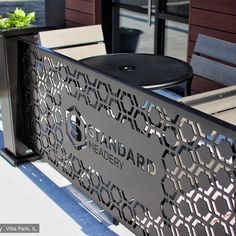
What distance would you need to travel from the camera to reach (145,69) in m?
3.06

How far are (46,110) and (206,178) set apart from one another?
1.32m

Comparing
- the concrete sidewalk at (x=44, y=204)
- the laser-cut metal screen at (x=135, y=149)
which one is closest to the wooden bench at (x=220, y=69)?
the laser-cut metal screen at (x=135, y=149)

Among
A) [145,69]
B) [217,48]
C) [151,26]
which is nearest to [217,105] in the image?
[145,69]

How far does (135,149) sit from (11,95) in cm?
123

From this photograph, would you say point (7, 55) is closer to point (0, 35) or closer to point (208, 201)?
point (0, 35)

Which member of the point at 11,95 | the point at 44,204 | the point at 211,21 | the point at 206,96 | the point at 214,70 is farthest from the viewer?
the point at 211,21

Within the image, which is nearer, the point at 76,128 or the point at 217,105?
the point at 217,105

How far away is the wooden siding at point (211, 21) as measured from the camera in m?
3.66

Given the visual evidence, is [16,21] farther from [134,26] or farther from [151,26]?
[134,26]

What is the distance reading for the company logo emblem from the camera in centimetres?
247

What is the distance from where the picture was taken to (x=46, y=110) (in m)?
2.84

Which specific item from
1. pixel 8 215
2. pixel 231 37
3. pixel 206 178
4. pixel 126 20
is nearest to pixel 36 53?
pixel 8 215

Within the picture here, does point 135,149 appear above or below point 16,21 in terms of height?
below

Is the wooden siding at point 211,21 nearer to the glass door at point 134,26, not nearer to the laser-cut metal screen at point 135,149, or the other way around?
the glass door at point 134,26
